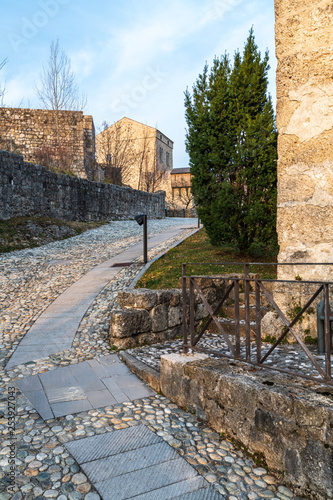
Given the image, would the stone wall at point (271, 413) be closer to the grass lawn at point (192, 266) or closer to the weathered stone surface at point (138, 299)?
the weathered stone surface at point (138, 299)

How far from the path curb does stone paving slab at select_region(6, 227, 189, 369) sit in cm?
88

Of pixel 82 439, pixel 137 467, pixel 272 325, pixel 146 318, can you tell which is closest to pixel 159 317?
pixel 146 318

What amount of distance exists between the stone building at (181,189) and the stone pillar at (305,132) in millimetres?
38444

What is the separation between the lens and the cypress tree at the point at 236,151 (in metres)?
7.27

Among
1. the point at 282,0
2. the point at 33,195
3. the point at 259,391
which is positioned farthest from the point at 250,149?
the point at 33,195

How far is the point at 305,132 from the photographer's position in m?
4.43

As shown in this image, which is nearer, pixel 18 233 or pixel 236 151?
pixel 236 151

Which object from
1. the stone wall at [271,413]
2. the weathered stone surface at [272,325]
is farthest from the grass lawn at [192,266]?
the stone wall at [271,413]

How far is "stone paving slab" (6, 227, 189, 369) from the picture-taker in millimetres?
4621

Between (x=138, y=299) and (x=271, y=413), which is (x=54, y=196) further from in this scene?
(x=271, y=413)

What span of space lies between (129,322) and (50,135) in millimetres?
19526

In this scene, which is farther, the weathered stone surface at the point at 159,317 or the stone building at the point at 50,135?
the stone building at the point at 50,135

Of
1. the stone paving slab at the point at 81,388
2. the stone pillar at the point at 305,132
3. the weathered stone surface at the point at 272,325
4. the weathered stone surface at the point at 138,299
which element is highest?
the stone pillar at the point at 305,132

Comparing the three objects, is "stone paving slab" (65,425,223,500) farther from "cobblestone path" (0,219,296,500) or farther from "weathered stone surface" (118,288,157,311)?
"weathered stone surface" (118,288,157,311)
